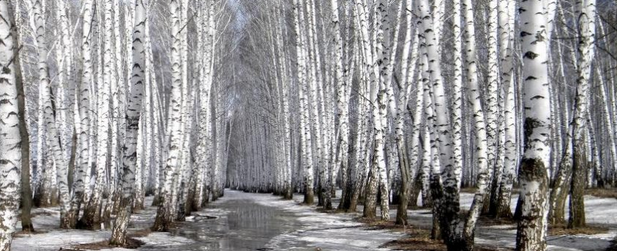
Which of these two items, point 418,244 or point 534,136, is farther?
point 418,244

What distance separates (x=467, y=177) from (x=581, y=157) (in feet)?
93.3

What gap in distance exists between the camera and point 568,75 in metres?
36.7

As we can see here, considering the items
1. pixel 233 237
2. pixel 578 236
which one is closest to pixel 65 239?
pixel 233 237

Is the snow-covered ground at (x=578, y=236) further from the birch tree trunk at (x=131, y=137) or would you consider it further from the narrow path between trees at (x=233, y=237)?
the birch tree trunk at (x=131, y=137)

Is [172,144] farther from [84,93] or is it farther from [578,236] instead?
[578,236]

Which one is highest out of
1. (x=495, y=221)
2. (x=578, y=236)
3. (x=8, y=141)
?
(x=8, y=141)

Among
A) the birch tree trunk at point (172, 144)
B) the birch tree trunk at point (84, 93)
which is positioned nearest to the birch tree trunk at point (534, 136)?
the birch tree trunk at point (172, 144)

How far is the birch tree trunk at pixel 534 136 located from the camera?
19.5 ft

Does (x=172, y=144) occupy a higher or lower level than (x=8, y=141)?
higher

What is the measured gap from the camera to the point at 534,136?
19.9 feet

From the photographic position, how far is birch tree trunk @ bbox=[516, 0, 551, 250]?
5.96 metres

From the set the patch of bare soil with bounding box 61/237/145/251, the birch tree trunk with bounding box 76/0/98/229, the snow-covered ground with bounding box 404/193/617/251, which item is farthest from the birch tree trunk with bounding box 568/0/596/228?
the birch tree trunk with bounding box 76/0/98/229

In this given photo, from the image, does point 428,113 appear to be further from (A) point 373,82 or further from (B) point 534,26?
(B) point 534,26

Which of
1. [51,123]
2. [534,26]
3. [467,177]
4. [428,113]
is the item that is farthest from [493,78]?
[467,177]
